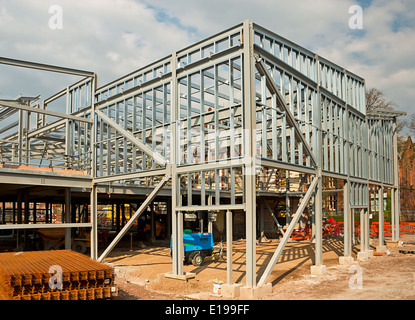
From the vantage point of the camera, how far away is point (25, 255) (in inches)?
513

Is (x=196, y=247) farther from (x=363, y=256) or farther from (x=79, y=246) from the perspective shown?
(x=79, y=246)

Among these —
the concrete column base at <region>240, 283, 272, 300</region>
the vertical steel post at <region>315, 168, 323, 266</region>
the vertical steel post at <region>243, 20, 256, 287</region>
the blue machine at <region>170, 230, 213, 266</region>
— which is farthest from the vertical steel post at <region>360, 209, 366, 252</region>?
the vertical steel post at <region>243, 20, 256, 287</region>

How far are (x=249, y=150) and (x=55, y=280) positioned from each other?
6.54 metres

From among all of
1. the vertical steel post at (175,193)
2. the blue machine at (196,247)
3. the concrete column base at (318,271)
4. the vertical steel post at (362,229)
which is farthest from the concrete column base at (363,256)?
the vertical steel post at (175,193)

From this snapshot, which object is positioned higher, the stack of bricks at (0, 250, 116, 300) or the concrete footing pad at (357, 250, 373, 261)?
the stack of bricks at (0, 250, 116, 300)

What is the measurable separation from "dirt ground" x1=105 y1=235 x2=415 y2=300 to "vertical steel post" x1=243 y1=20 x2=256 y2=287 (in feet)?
4.39

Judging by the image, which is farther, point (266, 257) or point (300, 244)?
point (300, 244)

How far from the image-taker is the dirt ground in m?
12.5

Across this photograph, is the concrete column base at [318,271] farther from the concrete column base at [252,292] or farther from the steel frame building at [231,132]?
the concrete column base at [252,292]

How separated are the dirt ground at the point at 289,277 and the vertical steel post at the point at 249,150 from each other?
1.34 meters

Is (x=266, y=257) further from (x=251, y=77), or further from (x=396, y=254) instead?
(x=251, y=77)

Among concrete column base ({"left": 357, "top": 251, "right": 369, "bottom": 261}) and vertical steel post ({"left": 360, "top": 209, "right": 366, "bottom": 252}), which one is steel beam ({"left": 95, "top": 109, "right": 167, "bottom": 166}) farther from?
vertical steel post ({"left": 360, "top": 209, "right": 366, "bottom": 252})
